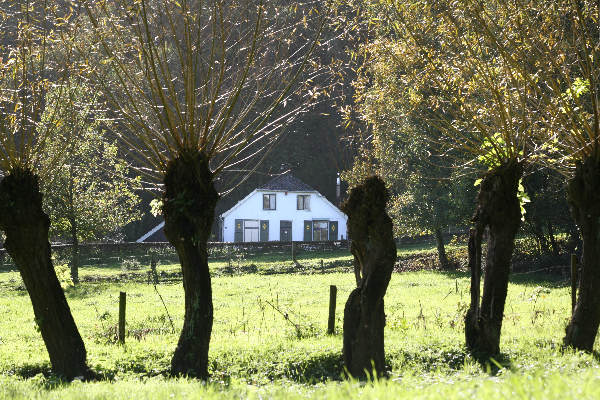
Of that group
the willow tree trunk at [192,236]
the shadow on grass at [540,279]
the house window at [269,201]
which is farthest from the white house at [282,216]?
the willow tree trunk at [192,236]

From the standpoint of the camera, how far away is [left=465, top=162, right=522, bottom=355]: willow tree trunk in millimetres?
11492

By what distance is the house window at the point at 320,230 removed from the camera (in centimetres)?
6944

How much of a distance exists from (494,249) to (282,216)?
56.7m

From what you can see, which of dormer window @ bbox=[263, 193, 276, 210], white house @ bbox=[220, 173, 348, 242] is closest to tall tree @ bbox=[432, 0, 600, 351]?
white house @ bbox=[220, 173, 348, 242]

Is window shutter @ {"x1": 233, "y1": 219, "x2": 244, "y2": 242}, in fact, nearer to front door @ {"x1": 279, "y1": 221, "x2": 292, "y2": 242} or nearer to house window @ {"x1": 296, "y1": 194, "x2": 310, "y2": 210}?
front door @ {"x1": 279, "y1": 221, "x2": 292, "y2": 242}

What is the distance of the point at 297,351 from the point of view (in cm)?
1251

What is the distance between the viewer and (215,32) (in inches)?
411

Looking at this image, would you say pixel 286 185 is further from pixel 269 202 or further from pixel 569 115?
pixel 569 115

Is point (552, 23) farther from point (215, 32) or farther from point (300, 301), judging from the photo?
point (300, 301)

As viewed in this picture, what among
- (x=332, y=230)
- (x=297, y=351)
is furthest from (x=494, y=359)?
(x=332, y=230)

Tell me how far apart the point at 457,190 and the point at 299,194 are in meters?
35.8

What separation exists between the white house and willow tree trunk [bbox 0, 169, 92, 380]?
54.7 m

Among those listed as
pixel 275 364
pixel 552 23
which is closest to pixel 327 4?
pixel 552 23

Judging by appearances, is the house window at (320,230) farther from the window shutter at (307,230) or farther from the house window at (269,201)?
the house window at (269,201)
